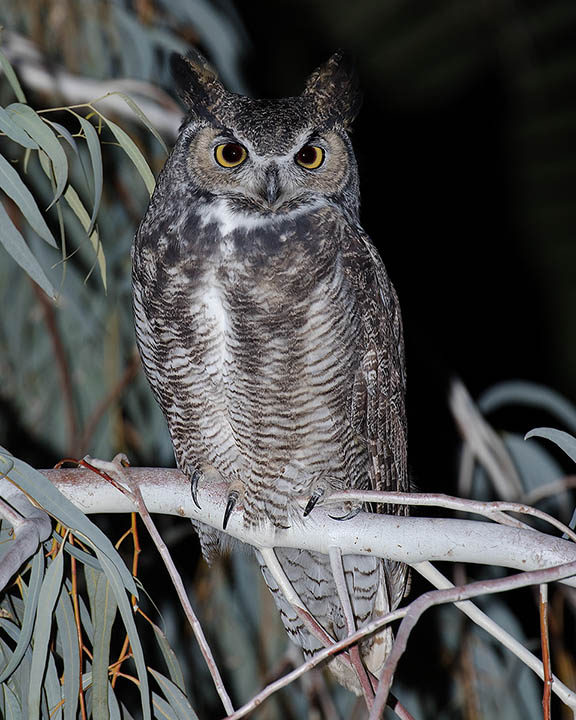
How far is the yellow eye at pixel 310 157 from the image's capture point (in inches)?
53.6

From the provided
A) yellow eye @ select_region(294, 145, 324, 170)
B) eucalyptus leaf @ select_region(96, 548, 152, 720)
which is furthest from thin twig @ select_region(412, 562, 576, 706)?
yellow eye @ select_region(294, 145, 324, 170)

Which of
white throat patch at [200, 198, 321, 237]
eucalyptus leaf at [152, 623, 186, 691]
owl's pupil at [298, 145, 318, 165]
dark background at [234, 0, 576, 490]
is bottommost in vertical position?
eucalyptus leaf at [152, 623, 186, 691]

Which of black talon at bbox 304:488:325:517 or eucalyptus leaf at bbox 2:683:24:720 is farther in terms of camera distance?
black talon at bbox 304:488:325:517

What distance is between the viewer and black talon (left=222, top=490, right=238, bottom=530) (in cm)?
141

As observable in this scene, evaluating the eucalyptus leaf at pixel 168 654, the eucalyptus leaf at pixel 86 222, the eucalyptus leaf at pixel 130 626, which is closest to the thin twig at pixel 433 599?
the eucalyptus leaf at pixel 130 626

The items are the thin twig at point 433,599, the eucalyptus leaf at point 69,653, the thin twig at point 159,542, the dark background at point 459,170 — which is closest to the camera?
the thin twig at point 433,599

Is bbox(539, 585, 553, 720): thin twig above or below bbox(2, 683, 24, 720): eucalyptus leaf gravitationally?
above

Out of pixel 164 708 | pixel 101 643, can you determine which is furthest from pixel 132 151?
pixel 164 708

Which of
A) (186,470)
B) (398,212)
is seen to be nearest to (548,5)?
(398,212)

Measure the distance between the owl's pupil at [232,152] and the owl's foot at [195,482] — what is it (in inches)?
20.4

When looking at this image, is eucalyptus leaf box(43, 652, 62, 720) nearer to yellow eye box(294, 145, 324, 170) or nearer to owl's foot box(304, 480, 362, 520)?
owl's foot box(304, 480, 362, 520)

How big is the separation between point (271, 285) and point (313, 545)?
391 mm

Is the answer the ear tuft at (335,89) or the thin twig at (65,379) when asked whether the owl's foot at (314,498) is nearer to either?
the ear tuft at (335,89)

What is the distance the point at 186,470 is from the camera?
1.50 meters
